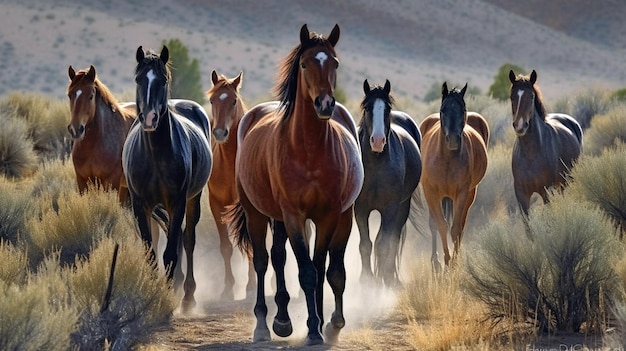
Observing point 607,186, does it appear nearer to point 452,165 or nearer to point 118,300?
point 452,165

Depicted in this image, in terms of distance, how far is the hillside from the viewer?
60469 millimetres

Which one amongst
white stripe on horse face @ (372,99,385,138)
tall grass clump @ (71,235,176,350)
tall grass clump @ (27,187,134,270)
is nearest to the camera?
tall grass clump @ (71,235,176,350)

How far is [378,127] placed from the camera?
10.4m

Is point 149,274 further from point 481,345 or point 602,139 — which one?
point 602,139

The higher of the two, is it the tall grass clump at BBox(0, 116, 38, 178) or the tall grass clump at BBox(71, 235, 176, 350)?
the tall grass clump at BBox(0, 116, 38, 178)

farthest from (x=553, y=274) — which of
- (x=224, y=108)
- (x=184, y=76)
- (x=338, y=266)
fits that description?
(x=184, y=76)

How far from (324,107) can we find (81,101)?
14.4 ft

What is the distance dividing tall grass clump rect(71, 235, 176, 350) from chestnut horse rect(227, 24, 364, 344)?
1119mm

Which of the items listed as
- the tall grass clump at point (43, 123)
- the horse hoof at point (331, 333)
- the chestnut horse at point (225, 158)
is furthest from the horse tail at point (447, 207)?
the tall grass clump at point (43, 123)

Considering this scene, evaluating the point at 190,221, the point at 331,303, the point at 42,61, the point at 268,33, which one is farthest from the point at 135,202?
the point at 268,33

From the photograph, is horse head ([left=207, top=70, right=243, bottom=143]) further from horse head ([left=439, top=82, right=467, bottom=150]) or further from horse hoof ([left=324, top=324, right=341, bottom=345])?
horse hoof ([left=324, top=324, right=341, bottom=345])

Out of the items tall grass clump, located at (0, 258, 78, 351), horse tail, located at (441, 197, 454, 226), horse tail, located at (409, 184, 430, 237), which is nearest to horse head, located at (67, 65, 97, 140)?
horse tail, located at (409, 184, 430, 237)

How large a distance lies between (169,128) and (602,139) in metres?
11.5

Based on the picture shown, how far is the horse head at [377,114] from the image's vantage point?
33.5 ft
